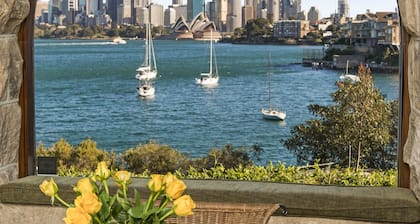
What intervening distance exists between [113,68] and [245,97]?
0.96m

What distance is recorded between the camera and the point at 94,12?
16.5 feet

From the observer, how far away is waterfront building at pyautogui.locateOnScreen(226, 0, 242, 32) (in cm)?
473

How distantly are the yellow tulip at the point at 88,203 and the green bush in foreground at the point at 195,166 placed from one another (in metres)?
2.76

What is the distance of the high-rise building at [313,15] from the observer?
177 inches

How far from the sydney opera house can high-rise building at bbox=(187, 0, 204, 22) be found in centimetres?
3

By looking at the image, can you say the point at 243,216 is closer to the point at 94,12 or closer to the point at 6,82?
the point at 6,82

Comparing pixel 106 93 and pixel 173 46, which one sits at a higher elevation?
pixel 173 46

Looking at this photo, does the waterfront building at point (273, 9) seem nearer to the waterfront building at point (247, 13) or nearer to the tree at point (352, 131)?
the waterfront building at point (247, 13)

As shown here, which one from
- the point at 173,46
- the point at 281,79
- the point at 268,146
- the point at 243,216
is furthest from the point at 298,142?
the point at 243,216

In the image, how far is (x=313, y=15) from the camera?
454 cm

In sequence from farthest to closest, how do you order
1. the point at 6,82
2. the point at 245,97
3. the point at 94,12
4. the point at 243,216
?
the point at 94,12 → the point at 245,97 → the point at 6,82 → the point at 243,216

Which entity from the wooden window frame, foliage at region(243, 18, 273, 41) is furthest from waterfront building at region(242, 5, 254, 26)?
the wooden window frame

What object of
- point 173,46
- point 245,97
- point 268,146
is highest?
point 173,46

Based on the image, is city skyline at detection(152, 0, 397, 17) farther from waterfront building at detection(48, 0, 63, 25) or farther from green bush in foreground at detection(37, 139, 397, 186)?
waterfront building at detection(48, 0, 63, 25)
